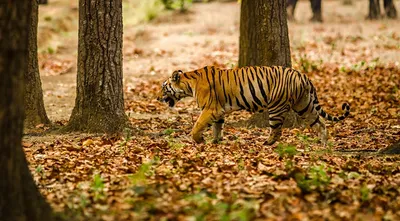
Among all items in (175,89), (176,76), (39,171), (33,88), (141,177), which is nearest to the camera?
(141,177)

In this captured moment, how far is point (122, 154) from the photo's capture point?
30.8 feet

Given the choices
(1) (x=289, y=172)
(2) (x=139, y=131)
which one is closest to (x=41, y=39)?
(2) (x=139, y=131)

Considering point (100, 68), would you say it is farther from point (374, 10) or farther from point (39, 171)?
point (374, 10)

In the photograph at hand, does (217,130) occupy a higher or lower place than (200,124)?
lower

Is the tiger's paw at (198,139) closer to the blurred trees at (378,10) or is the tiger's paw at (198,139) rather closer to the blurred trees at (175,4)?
the blurred trees at (378,10)

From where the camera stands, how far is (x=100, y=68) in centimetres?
1081

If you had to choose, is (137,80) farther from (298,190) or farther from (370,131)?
(298,190)

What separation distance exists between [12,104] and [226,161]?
11.9 ft

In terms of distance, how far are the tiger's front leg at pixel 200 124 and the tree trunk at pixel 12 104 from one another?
484 cm

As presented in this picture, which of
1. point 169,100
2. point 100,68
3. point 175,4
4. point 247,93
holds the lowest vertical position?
point 169,100

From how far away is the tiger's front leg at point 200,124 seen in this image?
10.6 metres

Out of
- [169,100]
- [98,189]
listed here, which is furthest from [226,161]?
[169,100]

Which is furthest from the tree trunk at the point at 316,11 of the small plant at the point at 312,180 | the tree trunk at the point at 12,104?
the tree trunk at the point at 12,104

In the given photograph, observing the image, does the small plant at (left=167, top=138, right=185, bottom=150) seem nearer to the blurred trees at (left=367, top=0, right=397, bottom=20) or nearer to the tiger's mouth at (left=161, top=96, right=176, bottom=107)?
the tiger's mouth at (left=161, top=96, right=176, bottom=107)
